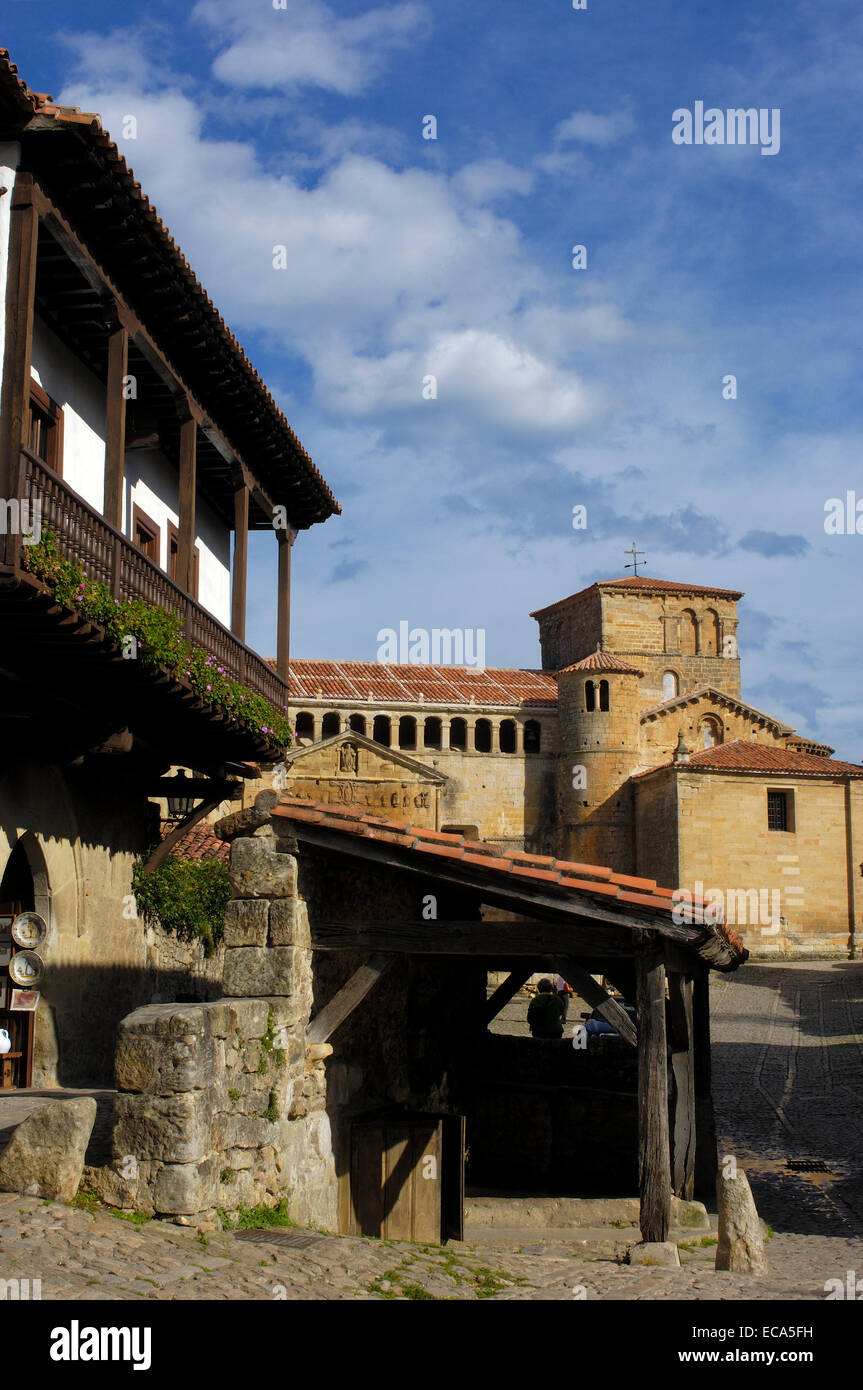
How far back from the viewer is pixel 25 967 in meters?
10.7

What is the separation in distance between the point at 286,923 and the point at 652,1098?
2933 millimetres

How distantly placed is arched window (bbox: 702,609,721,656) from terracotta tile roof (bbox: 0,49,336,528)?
36.4 meters

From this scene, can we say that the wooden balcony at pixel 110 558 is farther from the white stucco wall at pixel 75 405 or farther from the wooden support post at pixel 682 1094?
the wooden support post at pixel 682 1094

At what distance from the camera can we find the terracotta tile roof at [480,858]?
8.72 meters

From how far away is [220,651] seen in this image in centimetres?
1320

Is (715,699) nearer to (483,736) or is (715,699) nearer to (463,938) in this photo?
(483,736)

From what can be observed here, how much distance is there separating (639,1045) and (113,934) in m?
7.27

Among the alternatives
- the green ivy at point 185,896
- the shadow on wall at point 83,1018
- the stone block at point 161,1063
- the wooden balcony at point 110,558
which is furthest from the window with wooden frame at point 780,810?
the stone block at point 161,1063

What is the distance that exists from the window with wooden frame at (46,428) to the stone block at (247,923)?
456cm

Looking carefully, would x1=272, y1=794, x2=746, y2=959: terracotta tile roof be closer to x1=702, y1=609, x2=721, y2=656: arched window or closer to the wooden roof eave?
the wooden roof eave

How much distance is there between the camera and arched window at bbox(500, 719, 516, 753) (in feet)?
157

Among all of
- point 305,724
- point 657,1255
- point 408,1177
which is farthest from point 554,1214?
point 305,724

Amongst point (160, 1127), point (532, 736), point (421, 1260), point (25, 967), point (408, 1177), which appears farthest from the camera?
point (532, 736)

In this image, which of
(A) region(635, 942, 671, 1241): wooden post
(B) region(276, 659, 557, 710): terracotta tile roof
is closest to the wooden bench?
(A) region(635, 942, 671, 1241): wooden post
